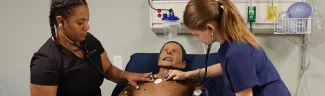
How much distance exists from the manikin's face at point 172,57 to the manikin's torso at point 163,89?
0.11 meters

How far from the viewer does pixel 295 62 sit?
7.68 ft

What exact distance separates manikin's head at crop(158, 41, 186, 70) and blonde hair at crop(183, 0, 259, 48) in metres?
0.60

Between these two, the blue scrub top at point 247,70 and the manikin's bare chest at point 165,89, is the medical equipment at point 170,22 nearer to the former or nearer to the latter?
the manikin's bare chest at point 165,89

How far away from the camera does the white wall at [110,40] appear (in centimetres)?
234

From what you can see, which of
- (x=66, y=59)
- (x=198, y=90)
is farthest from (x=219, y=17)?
(x=66, y=59)

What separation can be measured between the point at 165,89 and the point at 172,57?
219 mm

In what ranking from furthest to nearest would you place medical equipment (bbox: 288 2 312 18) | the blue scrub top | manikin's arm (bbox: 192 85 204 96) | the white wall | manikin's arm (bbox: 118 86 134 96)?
the white wall, medical equipment (bbox: 288 2 312 18), manikin's arm (bbox: 118 86 134 96), manikin's arm (bbox: 192 85 204 96), the blue scrub top

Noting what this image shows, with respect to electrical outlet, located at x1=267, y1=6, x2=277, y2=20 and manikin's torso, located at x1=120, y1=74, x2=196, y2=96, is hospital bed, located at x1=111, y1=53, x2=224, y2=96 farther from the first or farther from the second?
electrical outlet, located at x1=267, y1=6, x2=277, y2=20

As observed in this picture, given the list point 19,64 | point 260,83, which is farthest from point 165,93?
point 19,64

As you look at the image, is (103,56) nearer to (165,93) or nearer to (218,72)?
(165,93)

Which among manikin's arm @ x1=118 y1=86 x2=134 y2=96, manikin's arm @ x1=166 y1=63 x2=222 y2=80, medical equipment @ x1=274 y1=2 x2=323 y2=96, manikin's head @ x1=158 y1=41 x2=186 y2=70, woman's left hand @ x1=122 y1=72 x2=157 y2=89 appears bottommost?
manikin's arm @ x1=118 y1=86 x2=134 y2=96

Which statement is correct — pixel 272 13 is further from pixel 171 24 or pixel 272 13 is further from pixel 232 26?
pixel 232 26

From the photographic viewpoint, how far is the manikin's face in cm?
196

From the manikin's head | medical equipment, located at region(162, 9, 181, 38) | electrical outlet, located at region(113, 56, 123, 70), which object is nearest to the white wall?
electrical outlet, located at region(113, 56, 123, 70)
